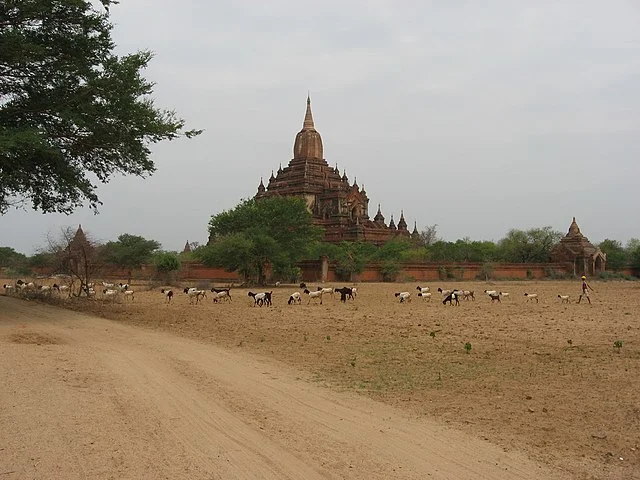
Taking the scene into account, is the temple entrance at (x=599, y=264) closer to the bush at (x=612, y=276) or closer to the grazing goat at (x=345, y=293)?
the bush at (x=612, y=276)

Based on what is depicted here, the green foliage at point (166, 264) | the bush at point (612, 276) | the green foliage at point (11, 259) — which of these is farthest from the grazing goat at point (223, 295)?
the bush at point (612, 276)

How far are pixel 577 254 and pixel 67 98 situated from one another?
55457 millimetres

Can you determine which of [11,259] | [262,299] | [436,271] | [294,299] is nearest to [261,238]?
[294,299]

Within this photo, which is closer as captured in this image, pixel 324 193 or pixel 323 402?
pixel 323 402

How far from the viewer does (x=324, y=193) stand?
64750 millimetres

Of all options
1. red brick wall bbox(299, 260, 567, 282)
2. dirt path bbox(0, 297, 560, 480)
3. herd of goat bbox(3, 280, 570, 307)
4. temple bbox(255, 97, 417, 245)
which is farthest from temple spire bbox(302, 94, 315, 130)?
dirt path bbox(0, 297, 560, 480)

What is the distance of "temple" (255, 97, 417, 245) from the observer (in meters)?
61.7

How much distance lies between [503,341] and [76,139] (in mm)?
13276

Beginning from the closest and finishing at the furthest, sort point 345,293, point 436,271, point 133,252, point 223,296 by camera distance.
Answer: point 345,293, point 223,296, point 133,252, point 436,271

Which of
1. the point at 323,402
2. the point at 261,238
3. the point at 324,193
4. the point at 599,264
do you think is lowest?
the point at 323,402

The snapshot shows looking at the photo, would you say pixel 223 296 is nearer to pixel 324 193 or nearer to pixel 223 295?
pixel 223 295

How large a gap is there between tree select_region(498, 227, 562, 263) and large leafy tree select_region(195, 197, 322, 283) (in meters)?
29.9

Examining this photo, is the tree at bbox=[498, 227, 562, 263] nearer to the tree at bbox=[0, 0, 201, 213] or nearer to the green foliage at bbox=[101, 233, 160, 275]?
the green foliage at bbox=[101, 233, 160, 275]

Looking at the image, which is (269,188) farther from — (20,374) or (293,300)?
(20,374)
